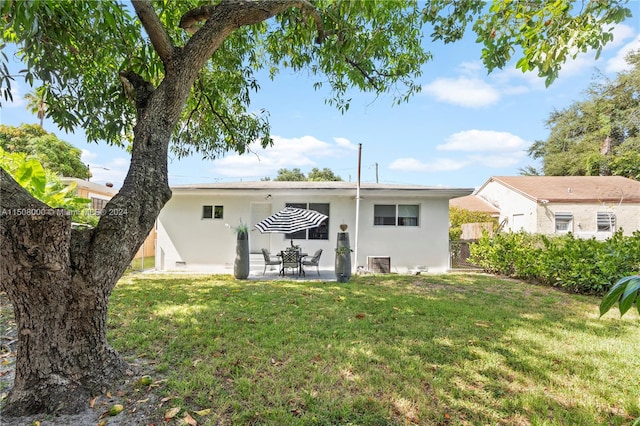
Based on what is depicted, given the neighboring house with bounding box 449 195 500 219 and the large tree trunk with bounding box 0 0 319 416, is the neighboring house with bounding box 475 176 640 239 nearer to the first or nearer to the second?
the neighboring house with bounding box 449 195 500 219

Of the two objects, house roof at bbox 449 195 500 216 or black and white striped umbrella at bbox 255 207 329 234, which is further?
house roof at bbox 449 195 500 216

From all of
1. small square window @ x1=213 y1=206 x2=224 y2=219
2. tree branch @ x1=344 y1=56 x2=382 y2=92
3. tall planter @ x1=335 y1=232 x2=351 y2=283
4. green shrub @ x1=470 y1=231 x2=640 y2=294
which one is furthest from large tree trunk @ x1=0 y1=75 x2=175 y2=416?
small square window @ x1=213 y1=206 x2=224 y2=219

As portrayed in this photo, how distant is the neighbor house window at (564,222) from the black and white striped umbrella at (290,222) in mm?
16907

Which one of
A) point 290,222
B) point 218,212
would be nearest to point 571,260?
point 290,222

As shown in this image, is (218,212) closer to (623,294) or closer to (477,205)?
(623,294)

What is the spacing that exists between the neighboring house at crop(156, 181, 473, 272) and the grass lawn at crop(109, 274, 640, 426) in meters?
4.73

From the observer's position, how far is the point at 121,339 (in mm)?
4180

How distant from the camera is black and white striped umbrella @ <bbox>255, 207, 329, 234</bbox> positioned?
8.72m

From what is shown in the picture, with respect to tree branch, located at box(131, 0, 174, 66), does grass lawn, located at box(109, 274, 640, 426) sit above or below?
below

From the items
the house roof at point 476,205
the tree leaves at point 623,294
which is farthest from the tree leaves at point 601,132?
the tree leaves at point 623,294

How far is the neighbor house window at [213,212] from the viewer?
466 inches

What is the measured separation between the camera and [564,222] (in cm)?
1811

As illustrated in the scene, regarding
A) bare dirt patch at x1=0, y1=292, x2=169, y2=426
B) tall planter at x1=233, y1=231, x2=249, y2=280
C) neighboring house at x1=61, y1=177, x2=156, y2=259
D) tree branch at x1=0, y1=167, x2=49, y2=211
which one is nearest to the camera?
tree branch at x1=0, y1=167, x2=49, y2=211

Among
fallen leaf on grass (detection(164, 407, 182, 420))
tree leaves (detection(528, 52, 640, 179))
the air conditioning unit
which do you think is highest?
tree leaves (detection(528, 52, 640, 179))
